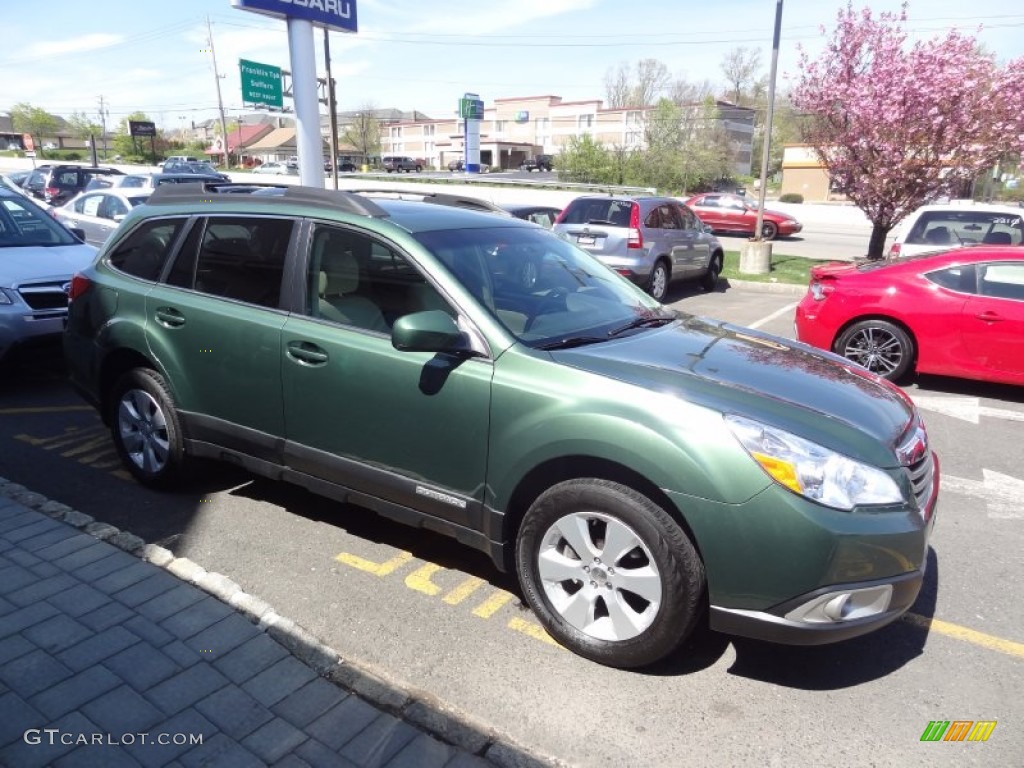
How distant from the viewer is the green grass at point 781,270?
46.7 ft

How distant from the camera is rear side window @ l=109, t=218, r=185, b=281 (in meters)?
4.27

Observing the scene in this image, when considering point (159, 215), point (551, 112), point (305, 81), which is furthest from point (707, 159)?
point (551, 112)

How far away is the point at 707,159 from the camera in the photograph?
1674 inches

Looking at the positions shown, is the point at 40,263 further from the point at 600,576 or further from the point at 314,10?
the point at 314,10

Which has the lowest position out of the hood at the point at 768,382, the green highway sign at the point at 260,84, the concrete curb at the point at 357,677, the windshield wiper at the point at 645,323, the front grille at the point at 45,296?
the concrete curb at the point at 357,677

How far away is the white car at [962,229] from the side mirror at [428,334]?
9006 millimetres

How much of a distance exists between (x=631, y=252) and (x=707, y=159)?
34.5 m

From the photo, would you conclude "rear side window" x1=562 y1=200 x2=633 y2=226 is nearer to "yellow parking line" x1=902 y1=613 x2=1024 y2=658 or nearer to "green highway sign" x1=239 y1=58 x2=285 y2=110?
"yellow parking line" x1=902 y1=613 x2=1024 y2=658

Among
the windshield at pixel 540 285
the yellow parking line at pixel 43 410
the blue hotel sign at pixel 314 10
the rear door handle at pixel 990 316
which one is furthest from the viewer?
the blue hotel sign at pixel 314 10

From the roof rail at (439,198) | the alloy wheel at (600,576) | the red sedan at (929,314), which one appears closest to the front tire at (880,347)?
the red sedan at (929,314)

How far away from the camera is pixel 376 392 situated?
3.26m

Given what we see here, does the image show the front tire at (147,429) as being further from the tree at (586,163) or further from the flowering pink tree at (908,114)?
the tree at (586,163)

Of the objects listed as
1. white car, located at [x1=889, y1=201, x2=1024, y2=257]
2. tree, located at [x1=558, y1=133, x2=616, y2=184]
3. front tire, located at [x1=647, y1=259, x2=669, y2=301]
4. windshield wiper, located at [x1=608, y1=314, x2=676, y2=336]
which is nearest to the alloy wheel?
windshield wiper, located at [x1=608, y1=314, x2=676, y2=336]

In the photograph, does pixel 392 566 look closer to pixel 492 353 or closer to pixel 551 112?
pixel 492 353
